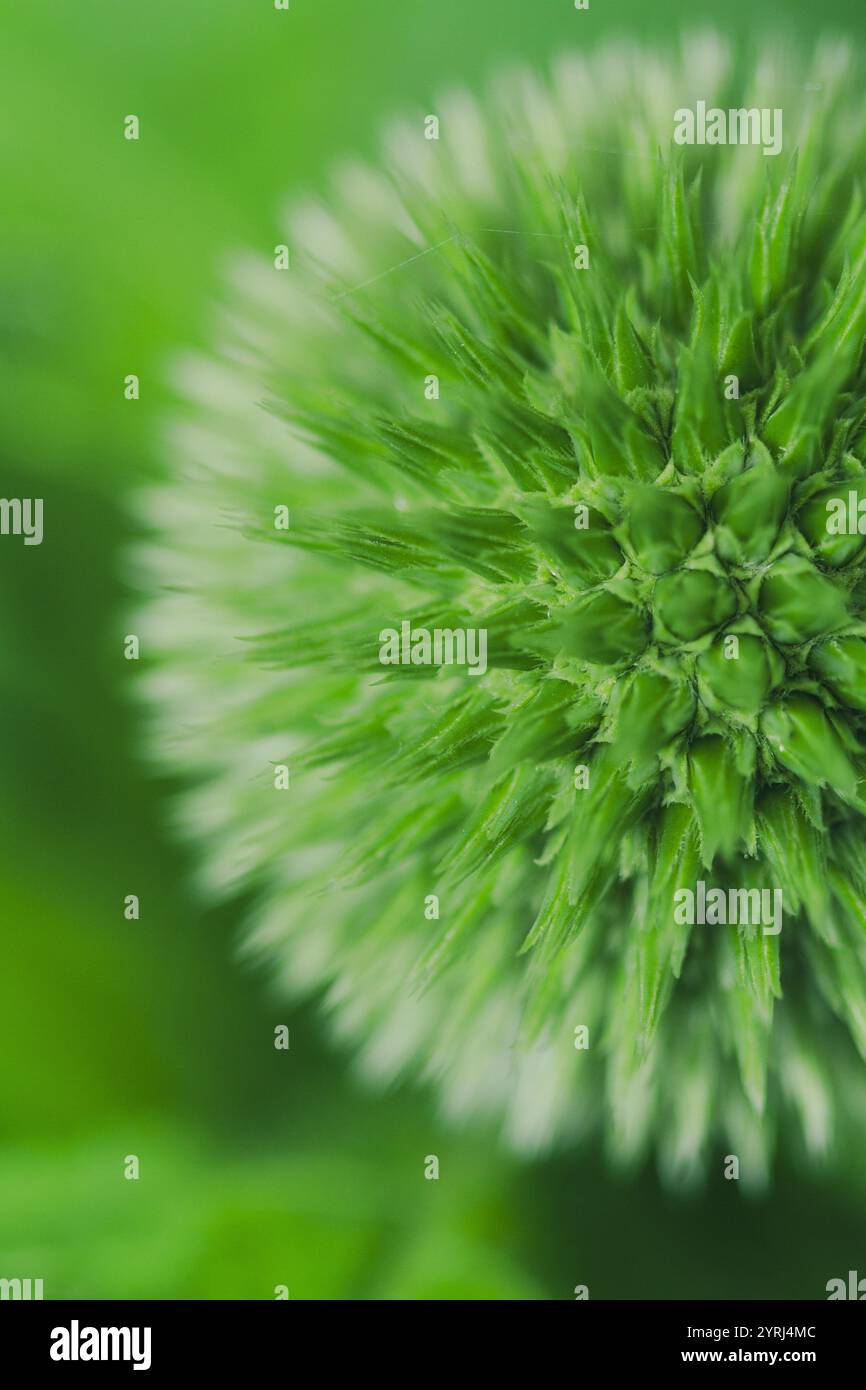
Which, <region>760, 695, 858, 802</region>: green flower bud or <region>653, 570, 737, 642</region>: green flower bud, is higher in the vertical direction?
<region>653, 570, 737, 642</region>: green flower bud

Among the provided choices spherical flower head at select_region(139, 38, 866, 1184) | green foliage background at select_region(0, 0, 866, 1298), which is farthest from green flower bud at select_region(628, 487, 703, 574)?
green foliage background at select_region(0, 0, 866, 1298)

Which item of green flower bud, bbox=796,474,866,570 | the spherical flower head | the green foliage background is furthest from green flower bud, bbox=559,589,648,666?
the green foliage background

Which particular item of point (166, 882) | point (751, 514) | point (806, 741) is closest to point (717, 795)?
point (806, 741)

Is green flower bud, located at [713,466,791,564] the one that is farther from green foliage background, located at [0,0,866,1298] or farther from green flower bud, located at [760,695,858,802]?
green foliage background, located at [0,0,866,1298]

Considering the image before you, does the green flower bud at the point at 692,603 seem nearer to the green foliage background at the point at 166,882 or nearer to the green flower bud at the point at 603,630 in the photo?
the green flower bud at the point at 603,630

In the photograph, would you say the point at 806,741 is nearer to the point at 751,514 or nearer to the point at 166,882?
the point at 751,514

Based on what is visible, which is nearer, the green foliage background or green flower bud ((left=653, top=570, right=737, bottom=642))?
green flower bud ((left=653, top=570, right=737, bottom=642))

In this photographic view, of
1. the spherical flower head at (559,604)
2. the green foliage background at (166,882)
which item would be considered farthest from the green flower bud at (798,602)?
the green foliage background at (166,882)
